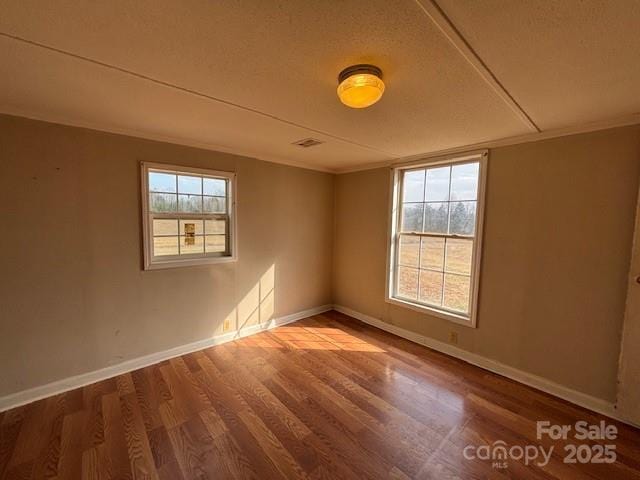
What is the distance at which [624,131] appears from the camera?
1.96 metres

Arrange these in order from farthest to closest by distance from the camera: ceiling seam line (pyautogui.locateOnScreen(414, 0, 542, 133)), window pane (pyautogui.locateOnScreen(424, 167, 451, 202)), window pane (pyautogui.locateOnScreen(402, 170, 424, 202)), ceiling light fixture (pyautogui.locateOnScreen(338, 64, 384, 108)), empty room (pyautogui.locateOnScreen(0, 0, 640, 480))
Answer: window pane (pyautogui.locateOnScreen(402, 170, 424, 202))
window pane (pyautogui.locateOnScreen(424, 167, 451, 202))
ceiling light fixture (pyautogui.locateOnScreen(338, 64, 384, 108))
empty room (pyautogui.locateOnScreen(0, 0, 640, 480))
ceiling seam line (pyautogui.locateOnScreen(414, 0, 542, 133))

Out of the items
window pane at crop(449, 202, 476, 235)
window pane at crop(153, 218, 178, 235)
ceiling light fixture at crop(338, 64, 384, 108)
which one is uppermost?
ceiling light fixture at crop(338, 64, 384, 108)

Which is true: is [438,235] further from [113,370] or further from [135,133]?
[113,370]

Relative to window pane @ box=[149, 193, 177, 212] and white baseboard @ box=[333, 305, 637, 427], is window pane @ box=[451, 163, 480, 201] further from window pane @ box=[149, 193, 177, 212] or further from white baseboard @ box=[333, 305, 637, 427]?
window pane @ box=[149, 193, 177, 212]

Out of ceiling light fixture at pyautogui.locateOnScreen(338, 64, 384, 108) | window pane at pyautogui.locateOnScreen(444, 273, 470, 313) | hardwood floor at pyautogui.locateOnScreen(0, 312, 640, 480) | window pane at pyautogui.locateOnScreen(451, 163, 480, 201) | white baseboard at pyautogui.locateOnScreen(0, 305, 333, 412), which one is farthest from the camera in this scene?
window pane at pyautogui.locateOnScreen(444, 273, 470, 313)

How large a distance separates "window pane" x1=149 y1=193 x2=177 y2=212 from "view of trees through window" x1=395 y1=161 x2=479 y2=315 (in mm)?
2628

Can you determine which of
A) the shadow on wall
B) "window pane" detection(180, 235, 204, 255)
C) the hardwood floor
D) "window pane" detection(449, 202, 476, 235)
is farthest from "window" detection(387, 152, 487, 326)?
"window pane" detection(180, 235, 204, 255)

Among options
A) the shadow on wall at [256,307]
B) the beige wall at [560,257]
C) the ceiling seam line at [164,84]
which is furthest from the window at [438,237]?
the shadow on wall at [256,307]

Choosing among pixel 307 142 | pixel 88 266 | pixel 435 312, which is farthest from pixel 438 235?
pixel 88 266

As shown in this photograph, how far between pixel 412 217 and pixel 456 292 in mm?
998

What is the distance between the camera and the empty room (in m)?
1.19

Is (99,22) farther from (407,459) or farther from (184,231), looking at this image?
(407,459)

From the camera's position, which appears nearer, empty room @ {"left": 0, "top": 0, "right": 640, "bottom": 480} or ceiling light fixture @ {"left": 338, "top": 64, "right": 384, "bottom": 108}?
empty room @ {"left": 0, "top": 0, "right": 640, "bottom": 480}

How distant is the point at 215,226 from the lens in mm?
3115
